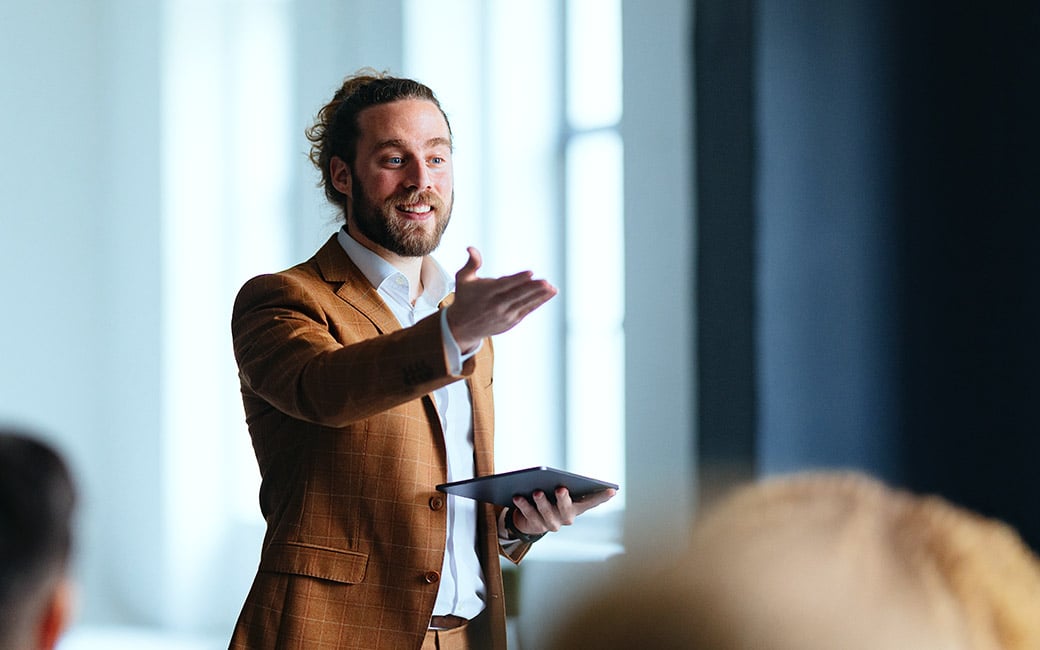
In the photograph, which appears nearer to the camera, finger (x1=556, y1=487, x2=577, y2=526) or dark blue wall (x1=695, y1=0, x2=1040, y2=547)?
finger (x1=556, y1=487, x2=577, y2=526)

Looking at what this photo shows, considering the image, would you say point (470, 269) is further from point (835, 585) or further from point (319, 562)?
point (835, 585)

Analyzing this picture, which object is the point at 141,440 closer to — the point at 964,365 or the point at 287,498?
the point at 964,365

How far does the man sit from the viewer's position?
1593 millimetres

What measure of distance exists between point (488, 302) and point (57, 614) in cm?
83

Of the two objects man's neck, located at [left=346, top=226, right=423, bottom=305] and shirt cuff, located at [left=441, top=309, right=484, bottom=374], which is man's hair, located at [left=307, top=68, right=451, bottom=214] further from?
shirt cuff, located at [left=441, top=309, right=484, bottom=374]

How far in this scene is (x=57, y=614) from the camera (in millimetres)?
683

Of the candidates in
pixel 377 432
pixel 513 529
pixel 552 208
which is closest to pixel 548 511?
pixel 513 529

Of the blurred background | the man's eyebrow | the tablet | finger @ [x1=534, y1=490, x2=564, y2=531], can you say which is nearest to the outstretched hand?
the tablet

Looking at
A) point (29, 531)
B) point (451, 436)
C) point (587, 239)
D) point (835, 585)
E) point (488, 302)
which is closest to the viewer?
point (835, 585)

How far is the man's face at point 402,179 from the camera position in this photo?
1.90 m

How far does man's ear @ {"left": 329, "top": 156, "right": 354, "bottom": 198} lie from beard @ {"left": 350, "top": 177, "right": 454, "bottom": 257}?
0.08 meters

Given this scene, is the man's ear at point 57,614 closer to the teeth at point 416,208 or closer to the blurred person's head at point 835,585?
the blurred person's head at point 835,585

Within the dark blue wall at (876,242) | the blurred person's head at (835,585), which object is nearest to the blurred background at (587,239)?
the dark blue wall at (876,242)

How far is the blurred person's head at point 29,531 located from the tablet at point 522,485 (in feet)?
3.13
